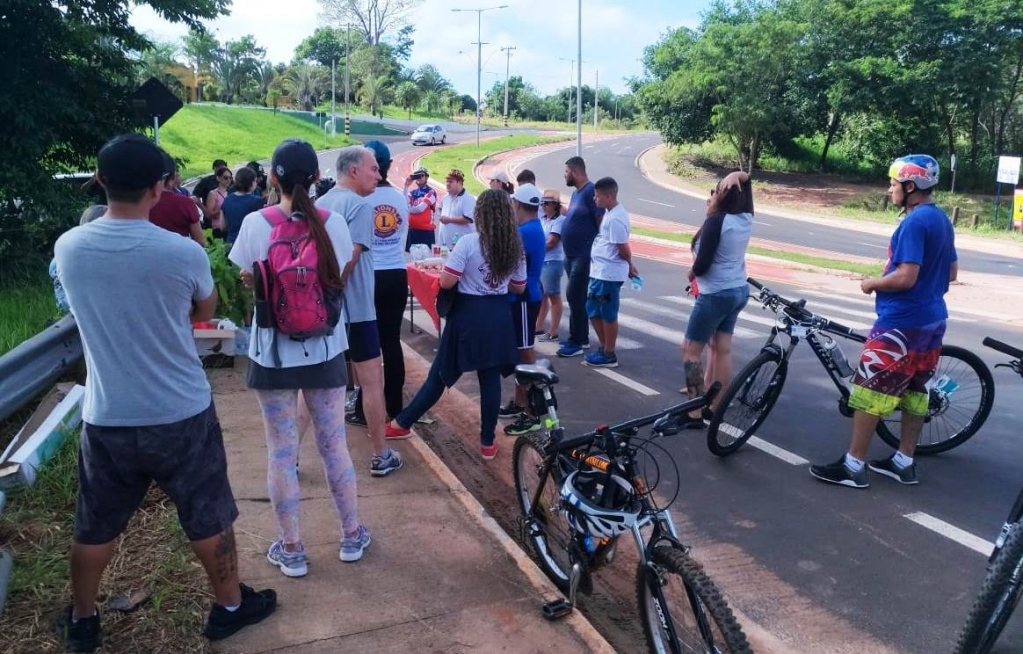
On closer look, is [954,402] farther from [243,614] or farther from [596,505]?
[243,614]

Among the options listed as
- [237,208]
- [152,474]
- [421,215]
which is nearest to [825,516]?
[152,474]

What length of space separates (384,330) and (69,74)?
896 centimetres

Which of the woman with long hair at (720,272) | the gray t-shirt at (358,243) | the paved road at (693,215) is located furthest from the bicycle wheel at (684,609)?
the paved road at (693,215)

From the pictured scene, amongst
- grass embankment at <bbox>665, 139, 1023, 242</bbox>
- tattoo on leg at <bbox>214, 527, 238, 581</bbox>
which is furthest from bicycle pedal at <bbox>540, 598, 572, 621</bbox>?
grass embankment at <bbox>665, 139, 1023, 242</bbox>

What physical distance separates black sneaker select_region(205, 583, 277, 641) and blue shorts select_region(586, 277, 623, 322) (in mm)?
5108

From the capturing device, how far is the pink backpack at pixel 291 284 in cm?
338

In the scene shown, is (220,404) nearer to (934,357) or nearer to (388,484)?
(388,484)

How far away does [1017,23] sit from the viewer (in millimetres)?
34750

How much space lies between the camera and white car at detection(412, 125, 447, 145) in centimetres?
5600

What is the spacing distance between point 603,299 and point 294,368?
4.87 m

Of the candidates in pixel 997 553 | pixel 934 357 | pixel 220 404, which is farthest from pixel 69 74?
pixel 997 553

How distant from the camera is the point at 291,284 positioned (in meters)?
3.38

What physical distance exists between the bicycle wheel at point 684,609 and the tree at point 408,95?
8735 cm

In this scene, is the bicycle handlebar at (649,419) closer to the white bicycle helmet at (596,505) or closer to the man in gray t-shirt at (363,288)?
the white bicycle helmet at (596,505)
